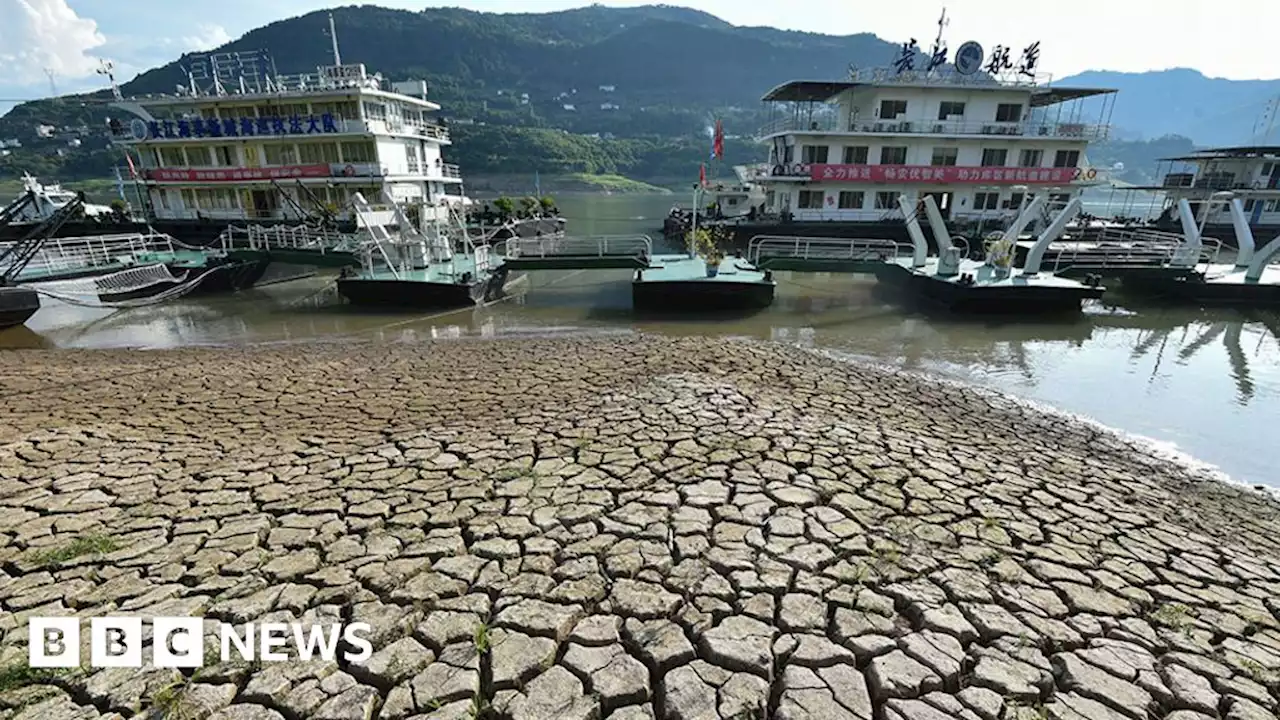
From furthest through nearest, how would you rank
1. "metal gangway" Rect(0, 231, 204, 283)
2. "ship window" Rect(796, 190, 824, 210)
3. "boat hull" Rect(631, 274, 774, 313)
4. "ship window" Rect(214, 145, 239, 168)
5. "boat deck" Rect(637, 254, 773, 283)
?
"ship window" Rect(796, 190, 824, 210)
"ship window" Rect(214, 145, 239, 168)
"metal gangway" Rect(0, 231, 204, 283)
"boat deck" Rect(637, 254, 773, 283)
"boat hull" Rect(631, 274, 774, 313)

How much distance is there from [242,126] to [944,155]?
3211cm

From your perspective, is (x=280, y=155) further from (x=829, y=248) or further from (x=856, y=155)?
(x=856, y=155)

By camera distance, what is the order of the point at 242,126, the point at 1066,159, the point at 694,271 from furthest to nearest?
1. the point at 1066,159
2. the point at 242,126
3. the point at 694,271

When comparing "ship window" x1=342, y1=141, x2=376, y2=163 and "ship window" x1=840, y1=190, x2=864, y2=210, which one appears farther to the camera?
"ship window" x1=840, y1=190, x2=864, y2=210

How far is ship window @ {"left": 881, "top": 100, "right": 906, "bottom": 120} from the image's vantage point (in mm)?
28031

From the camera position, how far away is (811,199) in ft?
95.5

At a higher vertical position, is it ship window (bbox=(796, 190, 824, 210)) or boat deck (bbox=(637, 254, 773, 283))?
ship window (bbox=(796, 190, 824, 210))

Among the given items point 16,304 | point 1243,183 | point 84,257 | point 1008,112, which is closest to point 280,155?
point 84,257

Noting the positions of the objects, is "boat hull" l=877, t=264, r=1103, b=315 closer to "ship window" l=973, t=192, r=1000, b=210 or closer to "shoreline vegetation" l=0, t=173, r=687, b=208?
"ship window" l=973, t=192, r=1000, b=210

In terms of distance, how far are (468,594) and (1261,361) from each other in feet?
57.4

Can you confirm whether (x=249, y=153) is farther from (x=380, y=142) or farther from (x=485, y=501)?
(x=485, y=501)

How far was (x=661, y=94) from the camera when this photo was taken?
653 feet

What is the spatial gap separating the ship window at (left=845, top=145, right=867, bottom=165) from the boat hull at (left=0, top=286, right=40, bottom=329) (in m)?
29.9

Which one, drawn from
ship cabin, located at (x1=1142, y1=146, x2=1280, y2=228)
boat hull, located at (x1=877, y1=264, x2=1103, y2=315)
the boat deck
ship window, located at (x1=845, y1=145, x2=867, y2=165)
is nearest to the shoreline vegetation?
ship window, located at (x1=845, y1=145, x2=867, y2=165)
